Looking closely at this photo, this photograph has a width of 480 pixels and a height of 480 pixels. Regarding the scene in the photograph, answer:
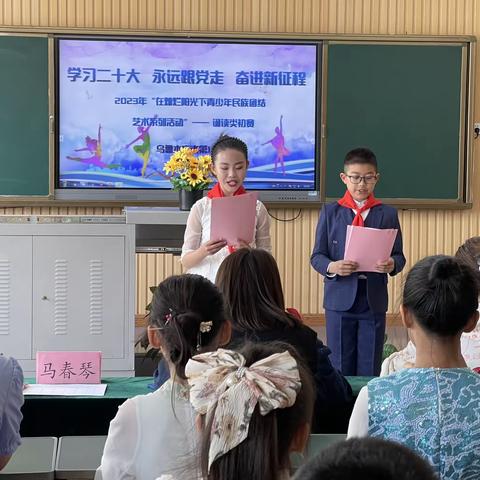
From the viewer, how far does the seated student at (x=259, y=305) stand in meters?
2.30

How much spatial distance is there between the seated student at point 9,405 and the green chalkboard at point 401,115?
4.30 meters

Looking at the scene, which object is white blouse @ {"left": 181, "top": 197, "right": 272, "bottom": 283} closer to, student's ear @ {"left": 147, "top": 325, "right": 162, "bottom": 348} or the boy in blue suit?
the boy in blue suit

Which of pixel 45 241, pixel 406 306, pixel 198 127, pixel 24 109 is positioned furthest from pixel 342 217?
pixel 24 109

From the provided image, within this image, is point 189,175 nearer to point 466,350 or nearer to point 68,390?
point 68,390

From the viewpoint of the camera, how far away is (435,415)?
1.48m

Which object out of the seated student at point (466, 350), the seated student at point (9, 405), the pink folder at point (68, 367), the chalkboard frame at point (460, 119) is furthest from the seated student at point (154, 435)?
the chalkboard frame at point (460, 119)

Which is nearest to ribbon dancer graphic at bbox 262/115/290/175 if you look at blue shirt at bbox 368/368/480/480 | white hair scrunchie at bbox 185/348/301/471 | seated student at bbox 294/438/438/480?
blue shirt at bbox 368/368/480/480

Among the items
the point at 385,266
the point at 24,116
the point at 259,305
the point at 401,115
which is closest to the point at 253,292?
the point at 259,305

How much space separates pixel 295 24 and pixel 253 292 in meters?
3.99

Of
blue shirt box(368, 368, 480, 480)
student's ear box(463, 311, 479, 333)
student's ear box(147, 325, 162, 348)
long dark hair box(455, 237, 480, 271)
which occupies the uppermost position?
long dark hair box(455, 237, 480, 271)

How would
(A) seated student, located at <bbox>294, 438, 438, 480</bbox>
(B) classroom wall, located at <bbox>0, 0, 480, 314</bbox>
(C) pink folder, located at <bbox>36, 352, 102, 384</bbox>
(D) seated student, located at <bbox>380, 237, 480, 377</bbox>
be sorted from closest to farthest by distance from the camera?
(A) seated student, located at <bbox>294, 438, 438, 480</bbox> → (D) seated student, located at <bbox>380, 237, 480, 377</bbox> → (C) pink folder, located at <bbox>36, 352, 102, 384</bbox> → (B) classroom wall, located at <bbox>0, 0, 480, 314</bbox>

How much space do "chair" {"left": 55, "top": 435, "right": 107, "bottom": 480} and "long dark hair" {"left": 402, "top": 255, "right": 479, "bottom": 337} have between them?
730 millimetres

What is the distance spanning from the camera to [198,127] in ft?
19.4

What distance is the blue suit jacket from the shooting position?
3.58m
